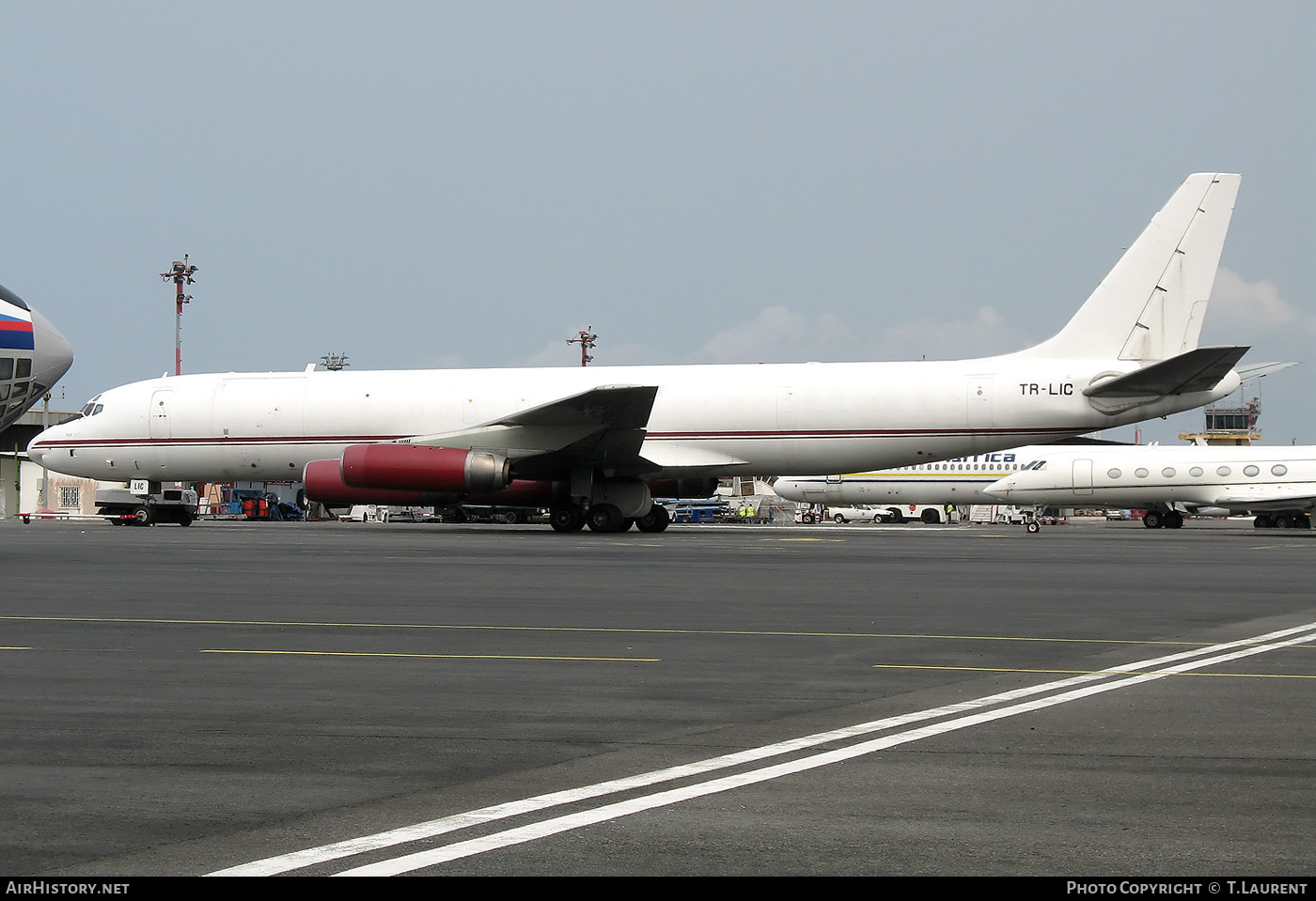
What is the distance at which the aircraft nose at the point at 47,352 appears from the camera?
18938mm

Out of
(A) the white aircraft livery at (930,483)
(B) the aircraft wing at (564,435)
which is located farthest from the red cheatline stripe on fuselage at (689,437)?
(A) the white aircraft livery at (930,483)

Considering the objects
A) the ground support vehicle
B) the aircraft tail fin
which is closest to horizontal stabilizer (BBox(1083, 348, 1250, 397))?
the aircraft tail fin

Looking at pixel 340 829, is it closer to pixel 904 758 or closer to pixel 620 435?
pixel 904 758

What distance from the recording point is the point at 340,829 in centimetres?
449

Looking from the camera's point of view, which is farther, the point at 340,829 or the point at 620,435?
the point at 620,435

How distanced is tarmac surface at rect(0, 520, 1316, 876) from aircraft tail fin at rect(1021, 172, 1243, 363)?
18.3 metres

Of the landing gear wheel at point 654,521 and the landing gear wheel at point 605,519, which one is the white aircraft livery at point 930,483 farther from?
the landing gear wheel at point 605,519

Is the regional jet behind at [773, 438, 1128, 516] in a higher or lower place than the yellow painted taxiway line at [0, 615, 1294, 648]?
higher

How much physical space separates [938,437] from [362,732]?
2605 centimetres

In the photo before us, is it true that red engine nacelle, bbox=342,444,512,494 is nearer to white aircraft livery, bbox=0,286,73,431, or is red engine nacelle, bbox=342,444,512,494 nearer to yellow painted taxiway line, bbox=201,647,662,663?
white aircraft livery, bbox=0,286,73,431

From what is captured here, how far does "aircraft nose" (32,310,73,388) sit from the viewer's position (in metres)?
18.9

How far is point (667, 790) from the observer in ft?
16.7

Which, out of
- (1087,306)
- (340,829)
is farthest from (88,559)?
(1087,306)

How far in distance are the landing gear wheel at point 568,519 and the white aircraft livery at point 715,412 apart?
0.18ft
